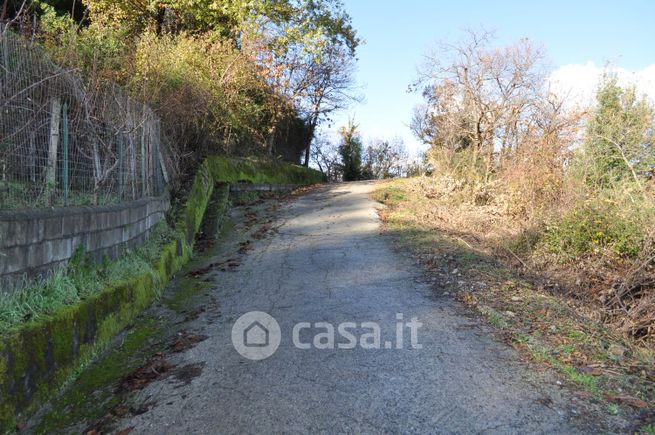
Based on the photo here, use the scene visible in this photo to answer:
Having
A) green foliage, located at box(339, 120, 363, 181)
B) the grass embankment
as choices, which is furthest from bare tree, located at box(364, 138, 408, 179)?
the grass embankment

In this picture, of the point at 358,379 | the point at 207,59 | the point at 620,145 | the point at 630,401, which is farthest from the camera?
the point at 207,59

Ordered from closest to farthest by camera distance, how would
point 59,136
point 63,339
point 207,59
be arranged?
point 63,339, point 59,136, point 207,59

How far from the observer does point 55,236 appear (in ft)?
15.8

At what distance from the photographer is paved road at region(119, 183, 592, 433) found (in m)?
3.51

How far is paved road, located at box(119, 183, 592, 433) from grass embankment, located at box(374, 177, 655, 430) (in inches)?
14.1

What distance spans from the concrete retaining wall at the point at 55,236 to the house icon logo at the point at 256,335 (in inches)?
75.9

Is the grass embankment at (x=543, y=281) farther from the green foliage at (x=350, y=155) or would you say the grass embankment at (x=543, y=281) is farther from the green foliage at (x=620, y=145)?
the green foliage at (x=350, y=155)

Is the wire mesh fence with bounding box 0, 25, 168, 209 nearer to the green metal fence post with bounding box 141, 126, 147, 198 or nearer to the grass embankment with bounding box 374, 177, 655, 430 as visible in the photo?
the green metal fence post with bounding box 141, 126, 147, 198

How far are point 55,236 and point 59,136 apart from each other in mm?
1411

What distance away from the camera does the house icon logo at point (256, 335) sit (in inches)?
190

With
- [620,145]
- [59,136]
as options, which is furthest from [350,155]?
[59,136]

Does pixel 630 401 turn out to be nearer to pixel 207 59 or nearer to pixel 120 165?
pixel 120 165

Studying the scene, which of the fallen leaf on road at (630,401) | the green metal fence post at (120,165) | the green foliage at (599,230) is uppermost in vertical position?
the green metal fence post at (120,165)


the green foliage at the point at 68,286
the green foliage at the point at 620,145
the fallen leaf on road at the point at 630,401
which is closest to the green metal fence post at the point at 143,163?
the green foliage at the point at 68,286
